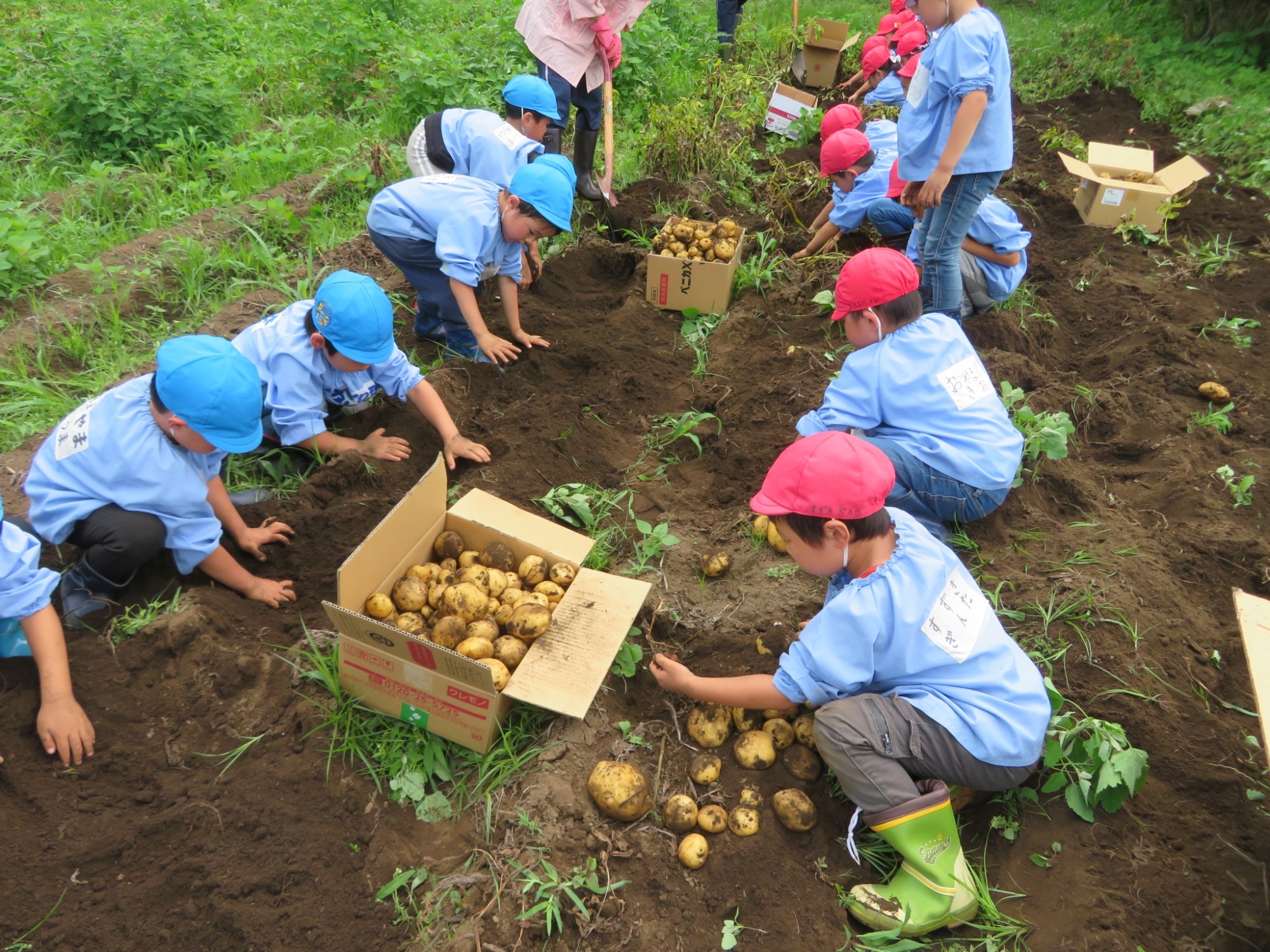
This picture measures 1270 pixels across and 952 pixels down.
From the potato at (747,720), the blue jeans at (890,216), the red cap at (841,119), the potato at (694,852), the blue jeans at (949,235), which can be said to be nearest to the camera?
the potato at (694,852)

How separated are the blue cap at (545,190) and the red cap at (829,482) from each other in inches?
83.3

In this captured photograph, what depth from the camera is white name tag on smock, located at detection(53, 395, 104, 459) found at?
2.72m

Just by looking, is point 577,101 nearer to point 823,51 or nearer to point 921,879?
point 823,51

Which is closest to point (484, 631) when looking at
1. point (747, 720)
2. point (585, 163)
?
point (747, 720)

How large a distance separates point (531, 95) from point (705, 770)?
4.25 meters

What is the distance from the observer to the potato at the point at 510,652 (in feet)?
8.80

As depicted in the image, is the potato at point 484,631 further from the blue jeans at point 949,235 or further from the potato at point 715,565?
the blue jeans at point 949,235

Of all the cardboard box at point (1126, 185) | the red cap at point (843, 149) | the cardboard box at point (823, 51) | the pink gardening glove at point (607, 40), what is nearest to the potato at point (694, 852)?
the red cap at point (843, 149)

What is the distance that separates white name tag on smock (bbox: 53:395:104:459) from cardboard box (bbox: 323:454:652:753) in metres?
1.05

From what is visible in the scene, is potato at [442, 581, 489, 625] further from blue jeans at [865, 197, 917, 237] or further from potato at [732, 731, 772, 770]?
blue jeans at [865, 197, 917, 237]

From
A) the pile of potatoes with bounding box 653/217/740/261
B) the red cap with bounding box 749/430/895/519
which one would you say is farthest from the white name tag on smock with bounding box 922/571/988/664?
the pile of potatoes with bounding box 653/217/740/261

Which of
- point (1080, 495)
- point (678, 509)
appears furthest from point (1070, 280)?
point (678, 509)

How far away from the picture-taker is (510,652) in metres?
2.69

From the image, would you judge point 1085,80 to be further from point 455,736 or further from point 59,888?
point 59,888
